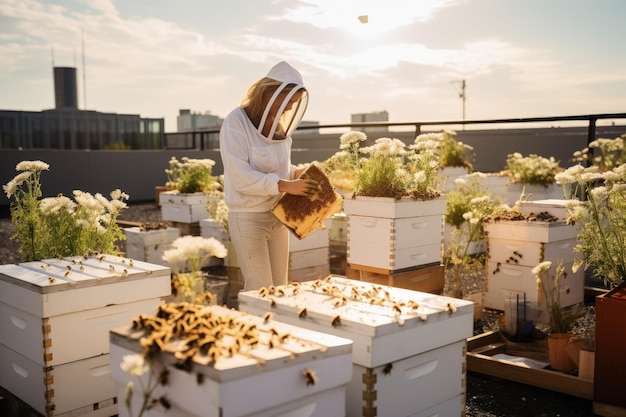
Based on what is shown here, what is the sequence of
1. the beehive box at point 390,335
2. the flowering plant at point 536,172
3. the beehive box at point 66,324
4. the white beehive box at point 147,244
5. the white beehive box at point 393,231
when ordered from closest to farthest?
1. the beehive box at point 390,335
2. the beehive box at point 66,324
3. the white beehive box at point 393,231
4. the white beehive box at point 147,244
5. the flowering plant at point 536,172

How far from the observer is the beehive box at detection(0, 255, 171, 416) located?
222 cm

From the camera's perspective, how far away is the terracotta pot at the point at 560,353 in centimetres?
308

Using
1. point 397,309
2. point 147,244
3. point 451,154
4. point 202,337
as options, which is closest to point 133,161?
point 451,154

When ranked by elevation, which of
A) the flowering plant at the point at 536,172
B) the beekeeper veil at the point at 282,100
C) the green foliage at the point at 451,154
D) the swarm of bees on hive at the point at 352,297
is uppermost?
the beekeeper veil at the point at 282,100

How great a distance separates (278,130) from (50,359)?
1.37 meters

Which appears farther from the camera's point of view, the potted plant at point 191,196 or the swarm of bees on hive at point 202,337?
the potted plant at point 191,196

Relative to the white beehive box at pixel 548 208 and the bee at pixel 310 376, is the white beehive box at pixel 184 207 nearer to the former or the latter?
the white beehive box at pixel 548 208

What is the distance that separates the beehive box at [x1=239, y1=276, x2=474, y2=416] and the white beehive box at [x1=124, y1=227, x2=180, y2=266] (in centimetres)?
384

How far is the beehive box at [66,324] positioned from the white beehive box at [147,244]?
3208 mm

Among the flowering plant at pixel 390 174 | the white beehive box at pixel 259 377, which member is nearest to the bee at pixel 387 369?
the white beehive box at pixel 259 377

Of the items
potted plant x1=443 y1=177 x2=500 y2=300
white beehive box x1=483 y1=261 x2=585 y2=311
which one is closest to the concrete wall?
potted plant x1=443 y1=177 x2=500 y2=300

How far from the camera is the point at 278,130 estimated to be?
2.84 m

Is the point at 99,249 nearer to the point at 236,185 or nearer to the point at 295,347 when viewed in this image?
the point at 236,185

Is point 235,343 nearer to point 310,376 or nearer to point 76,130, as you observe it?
point 310,376
